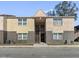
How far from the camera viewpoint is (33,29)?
52.1m

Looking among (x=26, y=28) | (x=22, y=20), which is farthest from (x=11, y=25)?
(x=26, y=28)

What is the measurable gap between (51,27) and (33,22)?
12.0ft

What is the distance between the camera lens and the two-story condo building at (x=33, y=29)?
51.4 metres

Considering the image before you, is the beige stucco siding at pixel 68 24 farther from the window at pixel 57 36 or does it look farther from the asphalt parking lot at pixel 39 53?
the asphalt parking lot at pixel 39 53

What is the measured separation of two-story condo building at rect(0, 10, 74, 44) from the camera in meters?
51.4

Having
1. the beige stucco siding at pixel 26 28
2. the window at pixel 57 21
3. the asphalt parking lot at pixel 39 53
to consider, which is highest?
the window at pixel 57 21

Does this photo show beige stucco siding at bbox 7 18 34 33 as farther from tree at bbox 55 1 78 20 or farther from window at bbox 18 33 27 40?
tree at bbox 55 1 78 20

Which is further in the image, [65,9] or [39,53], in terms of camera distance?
[65,9]

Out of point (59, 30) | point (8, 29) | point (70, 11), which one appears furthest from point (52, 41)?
point (70, 11)

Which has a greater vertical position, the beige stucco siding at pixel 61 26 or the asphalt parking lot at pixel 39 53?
Result: the beige stucco siding at pixel 61 26

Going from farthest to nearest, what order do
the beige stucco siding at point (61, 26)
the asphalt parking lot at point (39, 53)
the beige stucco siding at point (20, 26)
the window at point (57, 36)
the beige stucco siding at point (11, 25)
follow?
the beige stucco siding at point (11, 25) < the beige stucco siding at point (20, 26) < the beige stucco siding at point (61, 26) < the window at point (57, 36) < the asphalt parking lot at point (39, 53)

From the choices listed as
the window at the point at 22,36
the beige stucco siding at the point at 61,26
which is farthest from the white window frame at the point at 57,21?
the window at the point at 22,36

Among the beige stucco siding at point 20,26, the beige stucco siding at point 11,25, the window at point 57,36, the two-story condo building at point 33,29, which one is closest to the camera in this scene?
the two-story condo building at point 33,29

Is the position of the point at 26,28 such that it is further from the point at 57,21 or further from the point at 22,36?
the point at 57,21
